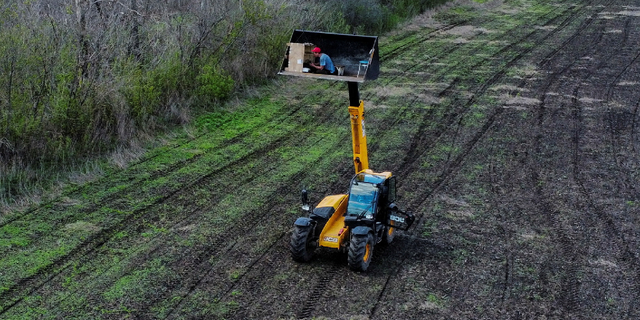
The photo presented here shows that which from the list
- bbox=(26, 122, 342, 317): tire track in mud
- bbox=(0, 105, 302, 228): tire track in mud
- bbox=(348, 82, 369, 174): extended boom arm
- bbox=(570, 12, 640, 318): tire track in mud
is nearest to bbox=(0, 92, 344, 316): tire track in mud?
bbox=(26, 122, 342, 317): tire track in mud

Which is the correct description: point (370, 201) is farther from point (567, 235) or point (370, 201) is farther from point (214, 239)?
point (567, 235)

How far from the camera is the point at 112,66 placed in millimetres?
16344

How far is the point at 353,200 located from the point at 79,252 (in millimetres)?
4477

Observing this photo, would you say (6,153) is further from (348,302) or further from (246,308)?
(348,302)

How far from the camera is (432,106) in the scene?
19844 mm

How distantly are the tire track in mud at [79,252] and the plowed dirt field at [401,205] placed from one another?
0.11ft

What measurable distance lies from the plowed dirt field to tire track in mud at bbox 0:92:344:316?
0.03 meters

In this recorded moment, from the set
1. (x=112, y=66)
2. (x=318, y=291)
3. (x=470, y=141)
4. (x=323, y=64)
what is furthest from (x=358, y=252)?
(x=112, y=66)

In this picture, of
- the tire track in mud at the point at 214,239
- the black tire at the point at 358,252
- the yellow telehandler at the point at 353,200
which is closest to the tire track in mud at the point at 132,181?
the tire track in mud at the point at 214,239

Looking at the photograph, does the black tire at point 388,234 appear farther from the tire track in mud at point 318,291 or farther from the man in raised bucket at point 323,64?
the man in raised bucket at point 323,64

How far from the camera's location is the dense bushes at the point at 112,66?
45.1ft

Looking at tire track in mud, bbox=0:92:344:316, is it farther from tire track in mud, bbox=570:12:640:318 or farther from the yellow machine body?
tire track in mud, bbox=570:12:640:318

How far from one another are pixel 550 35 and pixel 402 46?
6.58 metres

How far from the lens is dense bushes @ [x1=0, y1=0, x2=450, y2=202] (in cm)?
1374
